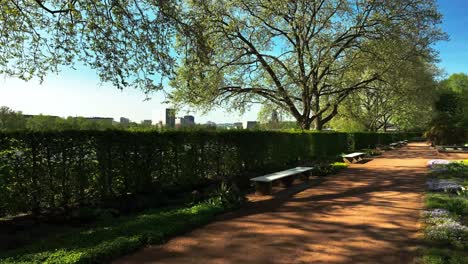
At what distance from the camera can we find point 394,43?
2258 centimetres

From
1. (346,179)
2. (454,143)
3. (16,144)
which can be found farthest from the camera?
(454,143)

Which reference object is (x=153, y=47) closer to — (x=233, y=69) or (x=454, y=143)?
(x=233, y=69)

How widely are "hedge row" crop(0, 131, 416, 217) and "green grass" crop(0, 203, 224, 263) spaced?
46.6 inches

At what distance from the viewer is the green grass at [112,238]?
4.82 m

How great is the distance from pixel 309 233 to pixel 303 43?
19.7 metres

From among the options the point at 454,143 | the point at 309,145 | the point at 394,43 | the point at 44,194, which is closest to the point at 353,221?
the point at 44,194

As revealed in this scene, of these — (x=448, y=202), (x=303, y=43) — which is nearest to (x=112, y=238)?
(x=448, y=202)

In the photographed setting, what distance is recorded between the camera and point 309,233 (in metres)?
6.24

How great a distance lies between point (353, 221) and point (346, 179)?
20.6ft

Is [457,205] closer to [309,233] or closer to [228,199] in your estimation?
[309,233]

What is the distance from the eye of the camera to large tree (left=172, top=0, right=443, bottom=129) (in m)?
22.4

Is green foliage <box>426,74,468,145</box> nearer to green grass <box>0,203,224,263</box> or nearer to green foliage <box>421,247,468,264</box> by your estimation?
green grass <box>0,203,224,263</box>

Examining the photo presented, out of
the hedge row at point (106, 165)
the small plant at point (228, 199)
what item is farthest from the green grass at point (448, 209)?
the hedge row at point (106, 165)

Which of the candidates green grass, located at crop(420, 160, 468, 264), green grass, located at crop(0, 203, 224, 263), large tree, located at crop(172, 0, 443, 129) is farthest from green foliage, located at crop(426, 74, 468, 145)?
green grass, located at crop(0, 203, 224, 263)
